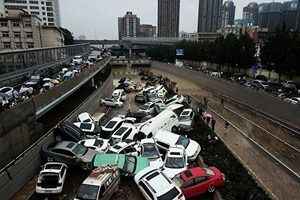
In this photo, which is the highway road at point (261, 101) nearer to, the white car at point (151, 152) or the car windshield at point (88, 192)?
the white car at point (151, 152)

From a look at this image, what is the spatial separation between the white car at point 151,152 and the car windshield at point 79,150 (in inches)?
148

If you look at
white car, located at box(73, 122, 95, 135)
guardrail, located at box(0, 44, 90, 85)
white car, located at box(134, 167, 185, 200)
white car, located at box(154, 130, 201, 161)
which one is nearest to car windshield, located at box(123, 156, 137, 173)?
white car, located at box(134, 167, 185, 200)

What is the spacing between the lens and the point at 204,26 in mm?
199750

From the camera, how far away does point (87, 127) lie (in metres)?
22.6

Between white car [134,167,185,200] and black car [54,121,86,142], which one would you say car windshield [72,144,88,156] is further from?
white car [134,167,185,200]

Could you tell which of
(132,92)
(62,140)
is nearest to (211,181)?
(62,140)

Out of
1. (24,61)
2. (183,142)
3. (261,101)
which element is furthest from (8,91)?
(261,101)

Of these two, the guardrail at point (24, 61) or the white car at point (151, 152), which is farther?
the guardrail at point (24, 61)

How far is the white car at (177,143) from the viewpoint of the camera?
17453 millimetres

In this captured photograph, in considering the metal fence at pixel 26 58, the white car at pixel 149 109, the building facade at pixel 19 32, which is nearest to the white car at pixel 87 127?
the white car at pixel 149 109

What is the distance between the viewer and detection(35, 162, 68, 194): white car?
1377cm

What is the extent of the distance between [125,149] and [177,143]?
12.0 ft

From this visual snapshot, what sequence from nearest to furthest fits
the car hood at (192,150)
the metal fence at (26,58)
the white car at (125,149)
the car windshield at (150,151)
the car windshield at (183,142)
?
the car windshield at (150,151) < the car hood at (192,150) < the white car at (125,149) < the car windshield at (183,142) < the metal fence at (26,58)

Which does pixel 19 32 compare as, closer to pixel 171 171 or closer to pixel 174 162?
pixel 174 162
